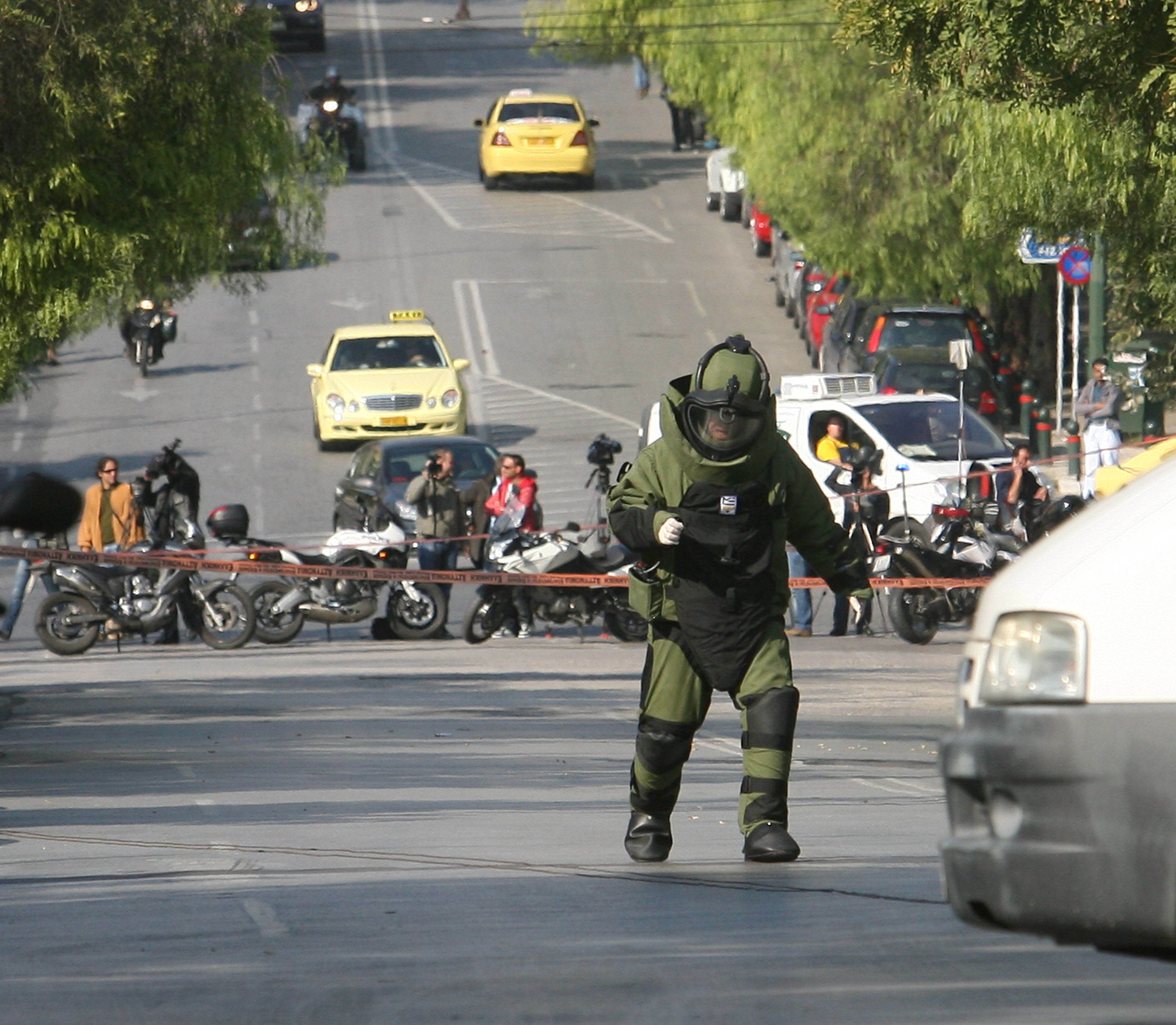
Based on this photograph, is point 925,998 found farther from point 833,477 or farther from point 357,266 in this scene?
point 357,266

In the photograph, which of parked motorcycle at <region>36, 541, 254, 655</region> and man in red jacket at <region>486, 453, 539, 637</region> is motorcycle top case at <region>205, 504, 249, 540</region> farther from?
man in red jacket at <region>486, 453, 539, 637</region>

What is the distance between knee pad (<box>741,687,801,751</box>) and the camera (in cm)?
668

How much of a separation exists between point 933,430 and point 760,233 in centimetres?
2199

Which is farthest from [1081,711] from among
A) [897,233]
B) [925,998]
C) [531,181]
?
[531,181]

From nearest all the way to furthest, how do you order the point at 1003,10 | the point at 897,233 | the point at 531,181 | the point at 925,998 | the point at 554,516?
the point at 925,998 < the point at 1003,10 < the point at 554,516 < the point at 897,233 < the point at 531,181

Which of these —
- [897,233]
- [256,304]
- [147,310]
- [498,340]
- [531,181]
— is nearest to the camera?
[897,233]

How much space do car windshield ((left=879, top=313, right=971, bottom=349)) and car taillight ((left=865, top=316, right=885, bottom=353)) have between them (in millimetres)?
34

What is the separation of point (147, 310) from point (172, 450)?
14.9m

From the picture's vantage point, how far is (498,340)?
3866 centimetres

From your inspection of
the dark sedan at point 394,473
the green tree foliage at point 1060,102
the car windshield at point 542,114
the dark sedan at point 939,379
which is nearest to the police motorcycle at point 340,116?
the car windshield at point 542,114

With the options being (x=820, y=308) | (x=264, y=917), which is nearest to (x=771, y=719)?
(x=264, y=917)

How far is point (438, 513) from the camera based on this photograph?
19.5 metres

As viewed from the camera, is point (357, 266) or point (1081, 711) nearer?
point (1081, 711)

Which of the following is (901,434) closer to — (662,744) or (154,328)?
(662,744)
